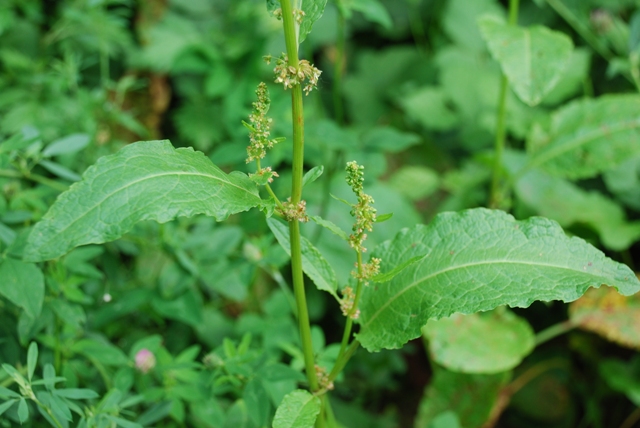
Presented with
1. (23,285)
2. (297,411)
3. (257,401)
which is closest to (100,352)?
(23,285)

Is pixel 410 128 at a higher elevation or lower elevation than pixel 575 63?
lower

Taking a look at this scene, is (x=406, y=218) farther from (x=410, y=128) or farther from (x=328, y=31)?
(x=328, y=31)

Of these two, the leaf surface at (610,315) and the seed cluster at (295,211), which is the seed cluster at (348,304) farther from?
the leaf surface at (610,315)

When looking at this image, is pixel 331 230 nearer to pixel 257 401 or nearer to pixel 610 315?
pixel 257 401

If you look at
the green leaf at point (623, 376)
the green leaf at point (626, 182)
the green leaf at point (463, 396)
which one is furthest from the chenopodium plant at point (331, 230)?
the green leaf at point (626, 182)

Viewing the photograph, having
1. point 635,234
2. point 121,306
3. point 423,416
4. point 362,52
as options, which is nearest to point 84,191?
point 121,306

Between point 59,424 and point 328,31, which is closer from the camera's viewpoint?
point 59,424
